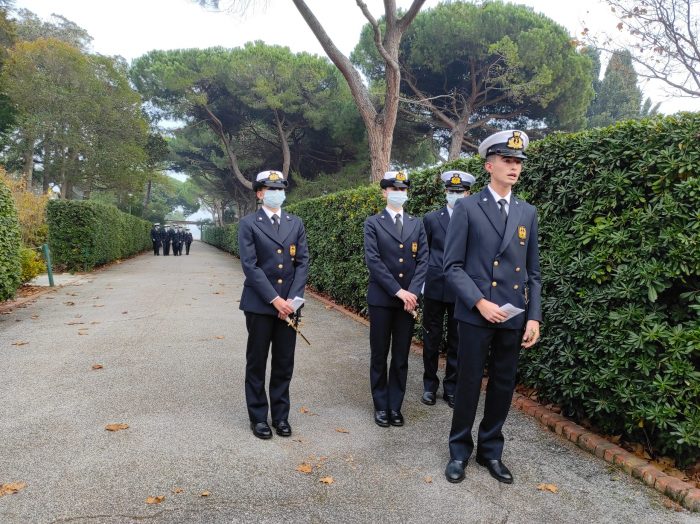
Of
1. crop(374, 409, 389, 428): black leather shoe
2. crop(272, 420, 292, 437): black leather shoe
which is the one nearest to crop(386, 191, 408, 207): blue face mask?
crop(374, 409, 389, 428): black leather shoe

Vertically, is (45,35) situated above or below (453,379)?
above

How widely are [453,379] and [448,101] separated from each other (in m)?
19.8

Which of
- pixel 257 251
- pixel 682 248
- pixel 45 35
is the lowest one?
pixel 257 251

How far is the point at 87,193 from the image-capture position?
30.9 m

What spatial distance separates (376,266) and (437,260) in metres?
0.87

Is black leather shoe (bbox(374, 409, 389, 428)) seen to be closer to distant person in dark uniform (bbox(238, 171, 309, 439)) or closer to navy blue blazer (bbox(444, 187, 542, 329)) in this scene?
distant person in dark uniform (bbox(238, 171, 309, 439))

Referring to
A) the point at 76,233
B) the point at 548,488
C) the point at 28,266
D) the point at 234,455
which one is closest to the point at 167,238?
the point at 76,233

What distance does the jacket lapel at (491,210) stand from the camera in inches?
121

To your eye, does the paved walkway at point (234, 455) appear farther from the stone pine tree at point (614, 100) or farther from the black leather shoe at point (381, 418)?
the stone pine tree at point (614, 100)

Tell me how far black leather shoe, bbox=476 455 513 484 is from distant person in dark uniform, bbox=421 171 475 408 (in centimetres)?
129

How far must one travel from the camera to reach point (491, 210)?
3.10 meters

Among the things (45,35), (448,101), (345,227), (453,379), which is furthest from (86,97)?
(453,379)

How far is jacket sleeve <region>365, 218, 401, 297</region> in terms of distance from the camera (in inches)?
153

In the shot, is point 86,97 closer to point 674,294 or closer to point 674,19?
point 674,19
